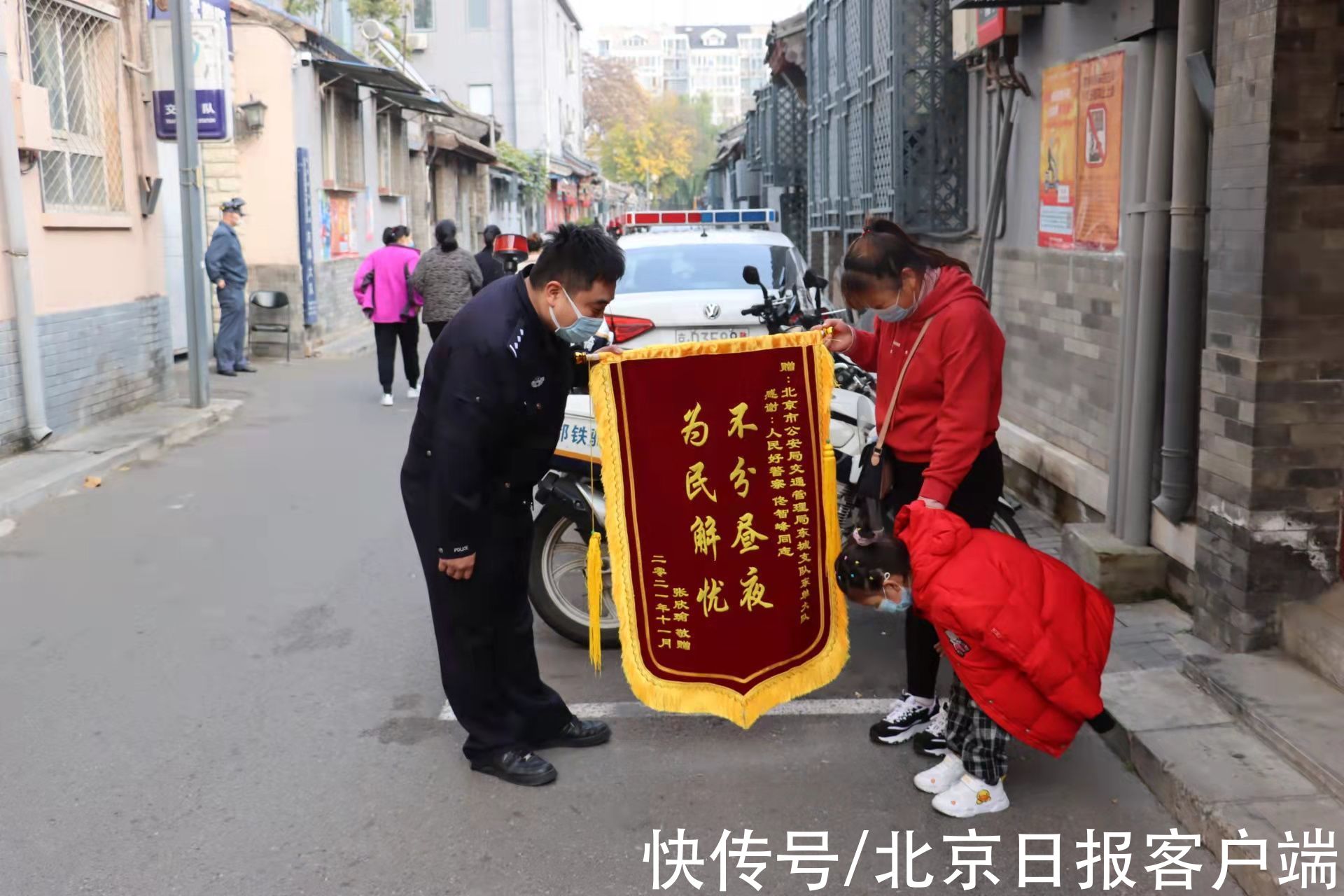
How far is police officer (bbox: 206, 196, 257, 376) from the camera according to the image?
48.5 ft

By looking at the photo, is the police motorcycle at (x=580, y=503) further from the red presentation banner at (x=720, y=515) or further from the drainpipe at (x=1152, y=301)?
the drainpipe at (x=1152, y=301)

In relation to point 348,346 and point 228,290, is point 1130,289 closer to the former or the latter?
point 228,290

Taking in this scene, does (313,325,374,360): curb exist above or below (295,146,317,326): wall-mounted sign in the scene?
below

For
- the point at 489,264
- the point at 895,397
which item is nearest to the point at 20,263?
the point at 489,264

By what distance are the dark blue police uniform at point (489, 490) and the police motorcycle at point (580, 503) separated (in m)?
0.82

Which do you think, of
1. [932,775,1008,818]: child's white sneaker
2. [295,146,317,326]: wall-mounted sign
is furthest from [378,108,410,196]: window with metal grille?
[932,775,1008,818]: child's white sneaker

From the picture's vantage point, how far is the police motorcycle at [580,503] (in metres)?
5.32

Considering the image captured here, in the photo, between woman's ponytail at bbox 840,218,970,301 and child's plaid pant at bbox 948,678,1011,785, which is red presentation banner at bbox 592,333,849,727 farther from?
child's plaid pant at bbox 948,678,1011,785

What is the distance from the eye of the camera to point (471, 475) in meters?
3.98

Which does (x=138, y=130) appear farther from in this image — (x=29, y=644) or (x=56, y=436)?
(x=29, y=644)

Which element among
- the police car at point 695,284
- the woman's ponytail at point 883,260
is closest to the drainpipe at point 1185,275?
the woman's ponytail at point 883,260

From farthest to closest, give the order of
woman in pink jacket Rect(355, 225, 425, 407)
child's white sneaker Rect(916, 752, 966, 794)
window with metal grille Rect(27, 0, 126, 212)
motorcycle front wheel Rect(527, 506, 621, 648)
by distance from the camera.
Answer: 1. woman in pink jacket Rect(355, 225, 425, 407)
2. window with metal grille Rect(27, 0, 126, 212)
3. motorcycle front wheel Rect(527, 506, 621, 648)
4. child's white sneaker Rect(916, 752, 966, 794)

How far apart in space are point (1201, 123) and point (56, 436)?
8.26 metres

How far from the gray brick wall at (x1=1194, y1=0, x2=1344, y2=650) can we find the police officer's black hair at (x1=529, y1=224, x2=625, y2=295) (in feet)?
7.55
